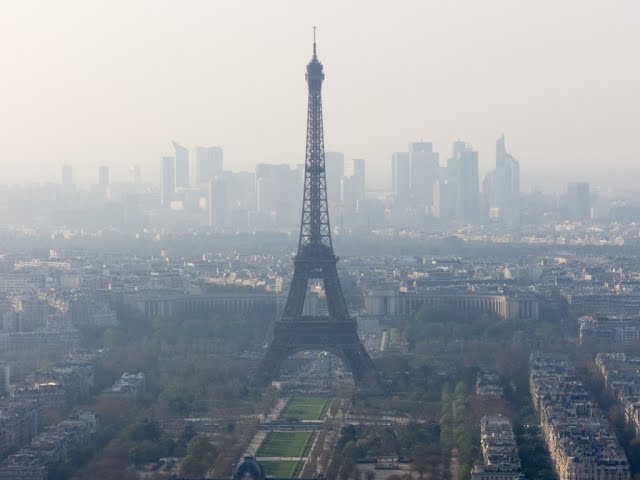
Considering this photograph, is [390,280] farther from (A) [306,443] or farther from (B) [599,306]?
(A) [306,443]

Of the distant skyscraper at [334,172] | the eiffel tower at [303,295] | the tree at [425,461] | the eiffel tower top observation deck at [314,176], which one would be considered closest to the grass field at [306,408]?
the eiffel tower at [303,295]

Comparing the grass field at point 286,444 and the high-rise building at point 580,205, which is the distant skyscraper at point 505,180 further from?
the grass field at point 286,444

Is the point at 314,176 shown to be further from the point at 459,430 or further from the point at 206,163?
the point at 206,163

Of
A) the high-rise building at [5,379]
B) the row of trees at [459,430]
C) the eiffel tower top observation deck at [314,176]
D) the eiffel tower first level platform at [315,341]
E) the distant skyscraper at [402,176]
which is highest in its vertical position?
the distant skyscraper at [402,176]

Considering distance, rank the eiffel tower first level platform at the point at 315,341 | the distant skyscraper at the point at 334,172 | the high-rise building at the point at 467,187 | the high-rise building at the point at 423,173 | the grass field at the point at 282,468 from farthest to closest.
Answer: the high-rise building at the point at 423,173 → the distant skyscraper at the point at 334,172 → the high-rise building at the point at 467,187 → the eiffel tower first level platform at the point at 315,341 → the grass field at the point at 282,468

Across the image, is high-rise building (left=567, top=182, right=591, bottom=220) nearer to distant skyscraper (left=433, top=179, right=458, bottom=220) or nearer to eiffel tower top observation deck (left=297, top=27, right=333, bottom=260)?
distant skyscraper (left=433, top=179, right=458, bottom=220)

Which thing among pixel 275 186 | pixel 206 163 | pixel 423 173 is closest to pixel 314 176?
pixel 275 186
